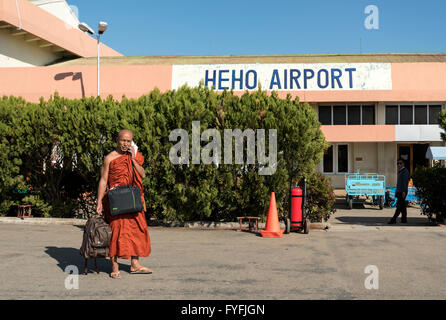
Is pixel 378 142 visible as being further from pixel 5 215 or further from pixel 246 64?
pixel 5 215

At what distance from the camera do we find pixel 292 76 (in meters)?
26.0

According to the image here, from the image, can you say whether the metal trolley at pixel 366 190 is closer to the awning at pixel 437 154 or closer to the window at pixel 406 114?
the awning at pixel 437 154

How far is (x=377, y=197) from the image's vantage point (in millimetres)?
18531

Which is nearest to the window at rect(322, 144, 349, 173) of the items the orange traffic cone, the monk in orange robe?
the orange traffic cone

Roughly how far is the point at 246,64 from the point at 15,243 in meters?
20.1

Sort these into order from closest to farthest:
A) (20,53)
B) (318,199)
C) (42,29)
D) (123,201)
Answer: (123,201) < (318,199) < (42,29) < (20,53)

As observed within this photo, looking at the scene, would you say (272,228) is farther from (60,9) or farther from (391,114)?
(60,9)

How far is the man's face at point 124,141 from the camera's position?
232 inches

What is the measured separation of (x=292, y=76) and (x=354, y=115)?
15.0ft

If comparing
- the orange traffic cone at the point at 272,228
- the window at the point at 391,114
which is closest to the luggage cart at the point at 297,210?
the orange traffic cone at the point at 272,228

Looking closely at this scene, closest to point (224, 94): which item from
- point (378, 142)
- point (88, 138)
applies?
point (88, 138)
